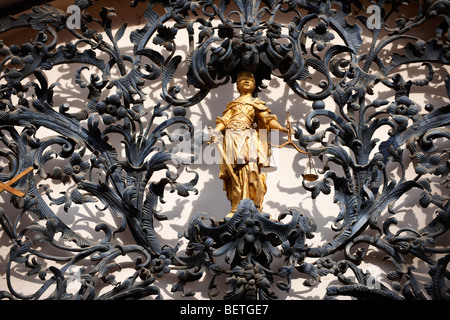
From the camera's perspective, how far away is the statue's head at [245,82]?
5.20 meters

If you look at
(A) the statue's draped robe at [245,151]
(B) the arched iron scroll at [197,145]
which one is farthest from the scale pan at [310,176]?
(A) the statue's draped robe at [245,151]

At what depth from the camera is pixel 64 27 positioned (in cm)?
547

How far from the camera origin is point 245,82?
205 inches

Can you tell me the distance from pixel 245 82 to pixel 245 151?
1.46ft

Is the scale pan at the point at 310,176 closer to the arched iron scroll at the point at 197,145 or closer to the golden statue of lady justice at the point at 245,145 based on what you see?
the arched iron scroll at the point at 197,145

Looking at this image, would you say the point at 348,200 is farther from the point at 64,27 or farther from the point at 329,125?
the point at 64,27

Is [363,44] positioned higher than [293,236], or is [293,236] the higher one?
[363,44]

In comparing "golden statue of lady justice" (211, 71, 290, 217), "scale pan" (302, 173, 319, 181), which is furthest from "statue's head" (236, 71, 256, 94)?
"scale pan" (302, 173, 319, 181)

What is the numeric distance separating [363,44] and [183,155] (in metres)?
1.27

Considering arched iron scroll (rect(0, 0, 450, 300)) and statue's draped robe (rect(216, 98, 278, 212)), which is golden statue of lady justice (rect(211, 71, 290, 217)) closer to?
statue's draped robe (rect(216, 98, 278, 212))

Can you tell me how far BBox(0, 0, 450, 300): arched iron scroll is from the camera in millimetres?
4898

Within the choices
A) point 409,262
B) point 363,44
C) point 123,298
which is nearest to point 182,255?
point 123,298

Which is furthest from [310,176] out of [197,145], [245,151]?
[197,145]

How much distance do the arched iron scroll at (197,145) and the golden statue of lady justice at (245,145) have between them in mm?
141
